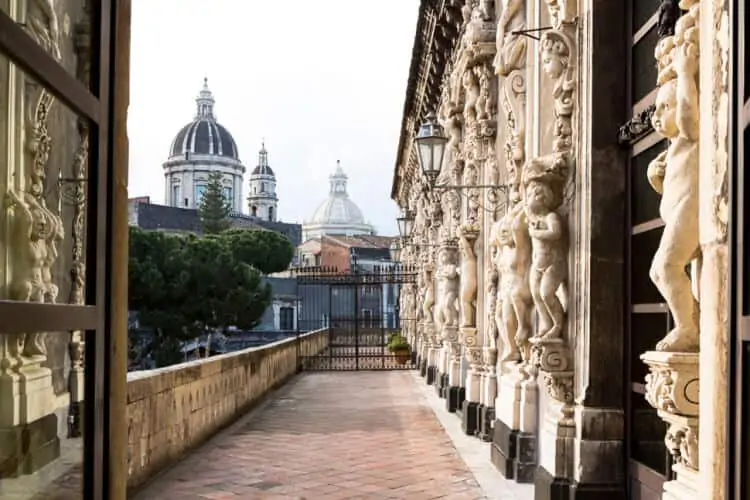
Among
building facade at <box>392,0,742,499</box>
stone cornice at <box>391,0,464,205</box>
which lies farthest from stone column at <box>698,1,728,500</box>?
stone cornice at <box>391,0,464,205</box>

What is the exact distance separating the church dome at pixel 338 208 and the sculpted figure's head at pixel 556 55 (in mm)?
85959

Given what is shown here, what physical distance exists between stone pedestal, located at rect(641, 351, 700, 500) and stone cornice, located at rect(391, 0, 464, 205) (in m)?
9.27

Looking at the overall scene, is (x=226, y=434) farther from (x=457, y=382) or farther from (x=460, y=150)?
(x=460, y=150)

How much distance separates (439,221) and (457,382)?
14.9 feet

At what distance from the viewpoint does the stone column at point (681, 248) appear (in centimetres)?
327

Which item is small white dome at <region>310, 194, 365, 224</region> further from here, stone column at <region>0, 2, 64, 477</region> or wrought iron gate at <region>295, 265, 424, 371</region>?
stone column at <region>0, 2, 64, 477</region>

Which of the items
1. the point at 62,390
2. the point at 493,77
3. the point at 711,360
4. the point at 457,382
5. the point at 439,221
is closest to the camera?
the point at 62,390

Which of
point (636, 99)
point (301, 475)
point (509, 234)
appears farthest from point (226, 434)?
point (636, 99)

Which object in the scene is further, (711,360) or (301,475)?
(301,475)

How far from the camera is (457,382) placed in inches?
470

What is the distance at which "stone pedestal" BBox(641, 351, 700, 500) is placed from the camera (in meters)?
3.33

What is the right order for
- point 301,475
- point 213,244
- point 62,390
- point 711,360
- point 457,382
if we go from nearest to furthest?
point 62,390 → point 711,360 → point 301,475 → point 457,382 → point 213,244

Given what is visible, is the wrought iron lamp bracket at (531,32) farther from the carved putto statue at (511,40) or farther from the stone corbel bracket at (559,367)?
the stone corbel bracket at (559,367)

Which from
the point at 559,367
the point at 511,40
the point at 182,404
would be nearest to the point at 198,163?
the point at 182,404
